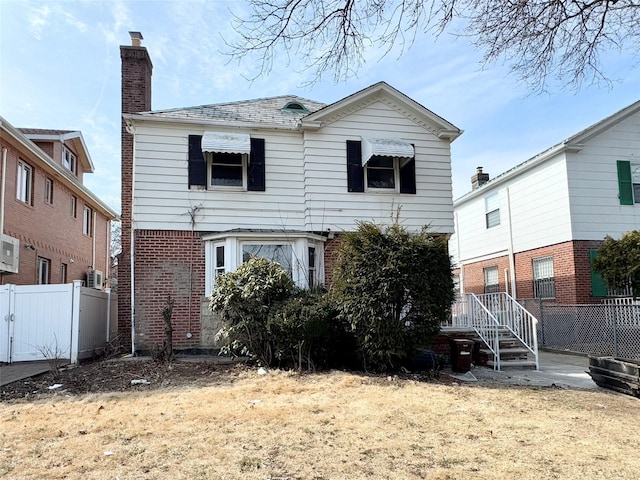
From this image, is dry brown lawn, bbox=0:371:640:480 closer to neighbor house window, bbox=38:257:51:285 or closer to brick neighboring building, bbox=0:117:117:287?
brick neighboring building, bbox=0:117:117:287

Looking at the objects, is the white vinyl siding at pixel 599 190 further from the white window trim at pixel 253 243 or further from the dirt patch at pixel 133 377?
the dirt patch at pixel 133 377

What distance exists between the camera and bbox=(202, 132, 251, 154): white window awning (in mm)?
11062

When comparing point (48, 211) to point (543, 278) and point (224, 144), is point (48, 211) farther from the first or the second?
point (543, 278)

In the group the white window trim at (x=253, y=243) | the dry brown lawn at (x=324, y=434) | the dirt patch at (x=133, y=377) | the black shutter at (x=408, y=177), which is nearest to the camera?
the dry brown lawn at (x=324, y=434)

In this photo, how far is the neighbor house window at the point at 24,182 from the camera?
14.6 m

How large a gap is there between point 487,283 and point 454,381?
11.8 metres

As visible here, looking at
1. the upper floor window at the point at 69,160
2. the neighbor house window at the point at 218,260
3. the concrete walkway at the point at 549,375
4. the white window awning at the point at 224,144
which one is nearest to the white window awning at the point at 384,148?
the white window awning at the point at 224,144

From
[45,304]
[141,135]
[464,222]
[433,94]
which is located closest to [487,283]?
[464,222]

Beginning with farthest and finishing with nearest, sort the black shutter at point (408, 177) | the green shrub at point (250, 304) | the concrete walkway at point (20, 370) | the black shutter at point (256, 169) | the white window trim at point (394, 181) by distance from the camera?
the black shutter at point (408, 177), the white window trim at point (394, 181), the black shutter at point (256, 169), the green shrub at point (250, 304), the concrete walkway at point (20, 370)

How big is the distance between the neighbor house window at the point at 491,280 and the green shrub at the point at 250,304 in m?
11.7

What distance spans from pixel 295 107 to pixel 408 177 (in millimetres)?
4042

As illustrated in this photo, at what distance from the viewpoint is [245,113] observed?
1261cm

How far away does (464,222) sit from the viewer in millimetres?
20891

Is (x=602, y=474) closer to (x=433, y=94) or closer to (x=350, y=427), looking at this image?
(x=350, y=427)
